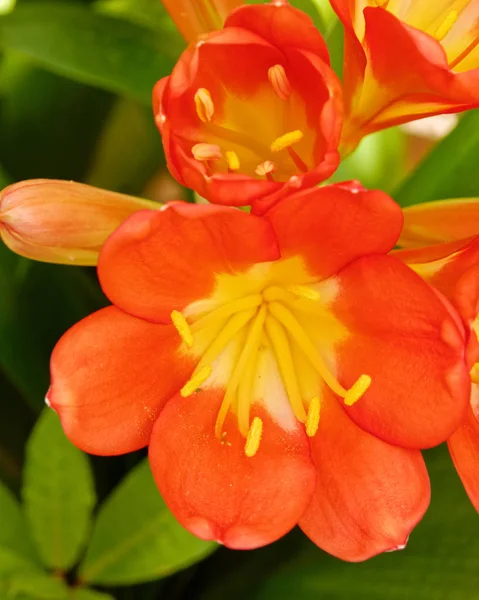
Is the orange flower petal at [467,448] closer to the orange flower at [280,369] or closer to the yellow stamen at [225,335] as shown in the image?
the orange flower at [280,369]

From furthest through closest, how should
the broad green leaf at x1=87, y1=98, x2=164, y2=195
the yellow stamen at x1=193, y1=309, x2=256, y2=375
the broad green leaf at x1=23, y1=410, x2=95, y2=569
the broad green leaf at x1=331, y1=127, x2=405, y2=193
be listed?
the broad green leaf at x1=87, y1=98, x2=164, y2=195, the broad green leaf at x1=331, y1=127, x2=405, y2=193, the broad green leaf at x1=23, y1=410, x2=95, y2=569, the yellow stamen at x1=193, y1=309, x2=256, y2=375

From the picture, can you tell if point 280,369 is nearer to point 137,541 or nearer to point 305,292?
point 305,292

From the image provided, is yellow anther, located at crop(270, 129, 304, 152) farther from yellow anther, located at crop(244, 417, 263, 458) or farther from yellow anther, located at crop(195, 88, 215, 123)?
yellow anther, located at crop(244, 417, 263, 458)

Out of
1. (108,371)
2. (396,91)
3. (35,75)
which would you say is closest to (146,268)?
(108,371)

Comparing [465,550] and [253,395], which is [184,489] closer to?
[253,395]

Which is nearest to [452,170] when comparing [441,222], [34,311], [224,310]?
[441,222]

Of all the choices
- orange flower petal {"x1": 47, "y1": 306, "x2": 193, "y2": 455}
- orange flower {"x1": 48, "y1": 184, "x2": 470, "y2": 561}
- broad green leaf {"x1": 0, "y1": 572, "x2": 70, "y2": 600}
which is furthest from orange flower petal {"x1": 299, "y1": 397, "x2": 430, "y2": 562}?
broad green leaf {"x1": 0, "y1": 572, "x2": 70, "y2": 600}
